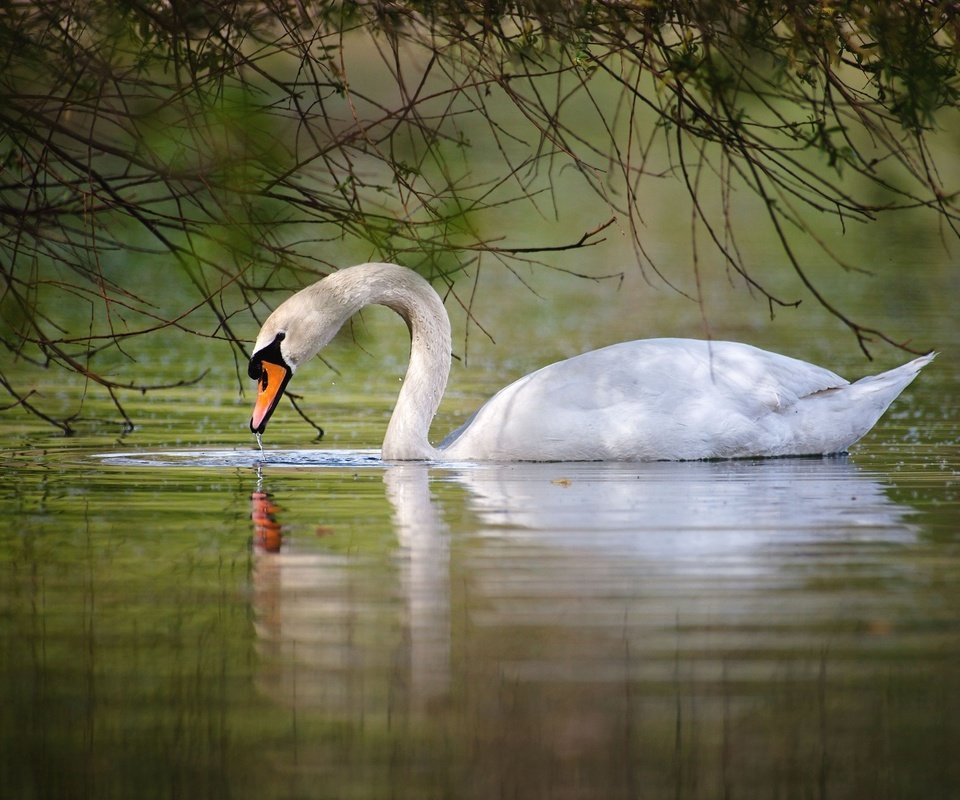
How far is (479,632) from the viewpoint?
18.4 feet

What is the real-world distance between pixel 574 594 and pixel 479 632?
596 mm

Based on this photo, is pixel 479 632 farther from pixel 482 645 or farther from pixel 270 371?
pixel 270 371

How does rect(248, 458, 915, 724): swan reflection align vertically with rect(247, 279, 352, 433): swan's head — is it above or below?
below

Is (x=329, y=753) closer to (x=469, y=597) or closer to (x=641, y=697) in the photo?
(x=641, y=697)

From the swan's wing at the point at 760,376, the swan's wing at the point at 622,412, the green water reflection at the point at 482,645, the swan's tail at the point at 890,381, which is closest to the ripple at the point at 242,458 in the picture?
the swan's wing at the point at 622,412

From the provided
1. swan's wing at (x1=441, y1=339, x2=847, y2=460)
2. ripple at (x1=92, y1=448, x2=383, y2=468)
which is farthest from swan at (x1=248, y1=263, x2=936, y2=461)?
ripple at (x1=92, y1=448, x2=383, y2=468)

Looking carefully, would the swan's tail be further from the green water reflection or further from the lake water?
the green water reflection

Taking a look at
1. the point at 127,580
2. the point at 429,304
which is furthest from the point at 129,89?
the point at 127,580

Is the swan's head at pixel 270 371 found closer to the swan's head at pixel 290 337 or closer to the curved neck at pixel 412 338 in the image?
the swan's head at pixel 290 337

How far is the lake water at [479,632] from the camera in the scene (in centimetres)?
439

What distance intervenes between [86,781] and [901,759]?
1.80 m

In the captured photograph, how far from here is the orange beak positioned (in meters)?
9.89

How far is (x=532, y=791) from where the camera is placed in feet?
13.7

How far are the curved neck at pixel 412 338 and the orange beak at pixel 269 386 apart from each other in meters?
0.63
